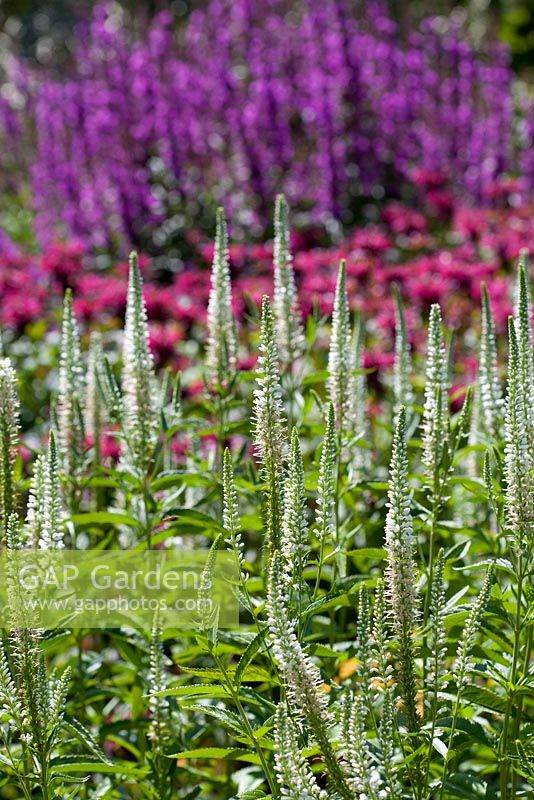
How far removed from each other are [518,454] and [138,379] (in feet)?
4.70

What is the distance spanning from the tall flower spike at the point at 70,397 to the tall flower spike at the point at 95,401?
277 millimetres

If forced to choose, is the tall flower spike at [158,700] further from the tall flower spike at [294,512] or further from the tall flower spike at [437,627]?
the tall flower spike at [437,627]

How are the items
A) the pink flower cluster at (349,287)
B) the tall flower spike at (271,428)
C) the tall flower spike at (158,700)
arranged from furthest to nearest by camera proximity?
the pink flower cluster at (349,287) → the tall flower spike at (158,700) → the tall flower spike at (271,428)

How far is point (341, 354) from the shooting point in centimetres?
345

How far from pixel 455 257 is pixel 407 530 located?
5.35 m

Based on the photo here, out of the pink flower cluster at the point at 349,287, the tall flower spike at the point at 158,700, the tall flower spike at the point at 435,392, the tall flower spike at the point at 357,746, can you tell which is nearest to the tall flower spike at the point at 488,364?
the tall flower spike at the point at 435,392

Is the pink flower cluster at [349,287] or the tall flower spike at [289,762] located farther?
the pink flower cluster at [349,287]

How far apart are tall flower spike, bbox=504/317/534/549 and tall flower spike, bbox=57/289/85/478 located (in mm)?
1711

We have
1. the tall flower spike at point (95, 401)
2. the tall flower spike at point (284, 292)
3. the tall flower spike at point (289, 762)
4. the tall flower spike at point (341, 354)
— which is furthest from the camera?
the tall flower spike at point (95, 401)

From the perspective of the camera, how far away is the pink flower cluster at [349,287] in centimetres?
649

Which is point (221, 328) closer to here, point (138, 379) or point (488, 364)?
point (138, 379)

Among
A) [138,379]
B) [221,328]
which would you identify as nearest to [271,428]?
[138,379]

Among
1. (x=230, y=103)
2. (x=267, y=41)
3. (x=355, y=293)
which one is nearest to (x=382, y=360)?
(x=355, y=293)

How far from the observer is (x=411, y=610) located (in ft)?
8.29
